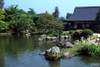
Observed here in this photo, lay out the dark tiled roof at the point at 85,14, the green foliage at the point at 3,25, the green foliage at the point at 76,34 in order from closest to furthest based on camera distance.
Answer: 1. the green foliage at the point at 76,34
2. the dark tiled roof at the point at 85,14
3. the green foliage at the point at 3,25

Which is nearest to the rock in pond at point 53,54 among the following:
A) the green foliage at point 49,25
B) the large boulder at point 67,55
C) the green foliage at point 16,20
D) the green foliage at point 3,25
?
the large boulder at point 67,55

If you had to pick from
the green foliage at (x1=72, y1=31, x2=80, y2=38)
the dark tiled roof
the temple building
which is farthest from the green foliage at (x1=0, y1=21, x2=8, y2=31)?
the green foliage at (x1=72, y1=31, x2=80, y2=38)

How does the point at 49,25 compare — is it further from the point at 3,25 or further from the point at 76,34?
the point at 3,25

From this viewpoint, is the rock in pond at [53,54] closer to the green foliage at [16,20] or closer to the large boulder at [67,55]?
the large boulder at [67,55]

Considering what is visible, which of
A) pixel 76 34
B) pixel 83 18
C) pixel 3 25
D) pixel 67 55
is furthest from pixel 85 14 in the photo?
pixel 67 55

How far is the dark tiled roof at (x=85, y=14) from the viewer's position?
2764 centimetres

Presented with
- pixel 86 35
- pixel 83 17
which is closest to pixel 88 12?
pixel 83 17

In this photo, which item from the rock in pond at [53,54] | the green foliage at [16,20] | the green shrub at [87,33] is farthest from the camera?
the green foliage at [16,20]

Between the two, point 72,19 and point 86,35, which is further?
point 72,19

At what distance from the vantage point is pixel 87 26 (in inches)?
1096

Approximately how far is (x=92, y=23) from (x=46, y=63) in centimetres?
1934

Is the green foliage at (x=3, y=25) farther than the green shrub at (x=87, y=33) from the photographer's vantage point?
Yes

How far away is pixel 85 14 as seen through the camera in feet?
94.6

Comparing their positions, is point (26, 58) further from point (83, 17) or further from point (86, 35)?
point (83, 17)
